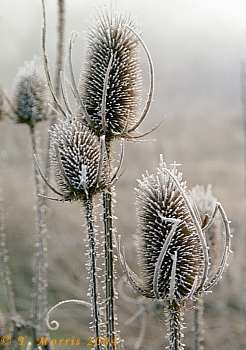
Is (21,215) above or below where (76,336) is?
above

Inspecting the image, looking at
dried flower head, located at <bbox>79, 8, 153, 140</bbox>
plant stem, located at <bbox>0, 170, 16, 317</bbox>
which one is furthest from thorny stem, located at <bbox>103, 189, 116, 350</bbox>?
plant stem, located at <bbox>0, 170, 16, 317</bbox>

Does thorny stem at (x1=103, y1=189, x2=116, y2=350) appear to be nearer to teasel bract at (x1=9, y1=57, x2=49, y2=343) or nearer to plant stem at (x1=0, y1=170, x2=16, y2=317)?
teasel bract at (x1=9, y1=57, x2=49, y2=343)

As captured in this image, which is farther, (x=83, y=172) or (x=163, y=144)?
(x=163, y=144)

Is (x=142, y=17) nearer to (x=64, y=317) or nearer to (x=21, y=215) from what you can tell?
(x=21, y=215)

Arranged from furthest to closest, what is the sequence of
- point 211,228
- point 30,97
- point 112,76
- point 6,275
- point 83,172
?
point 6,275 < point 30,97 < point 211,228 < point 112,76 < point 83,172

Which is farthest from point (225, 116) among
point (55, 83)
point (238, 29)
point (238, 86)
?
point (55, 83)

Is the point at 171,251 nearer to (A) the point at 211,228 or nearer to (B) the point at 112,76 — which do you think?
(A) the point at 211,228

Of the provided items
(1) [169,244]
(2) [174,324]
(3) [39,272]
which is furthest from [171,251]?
(3) [39,272]

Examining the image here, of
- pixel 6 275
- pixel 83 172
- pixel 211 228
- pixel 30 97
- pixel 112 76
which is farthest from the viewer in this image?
pixel 6 275
